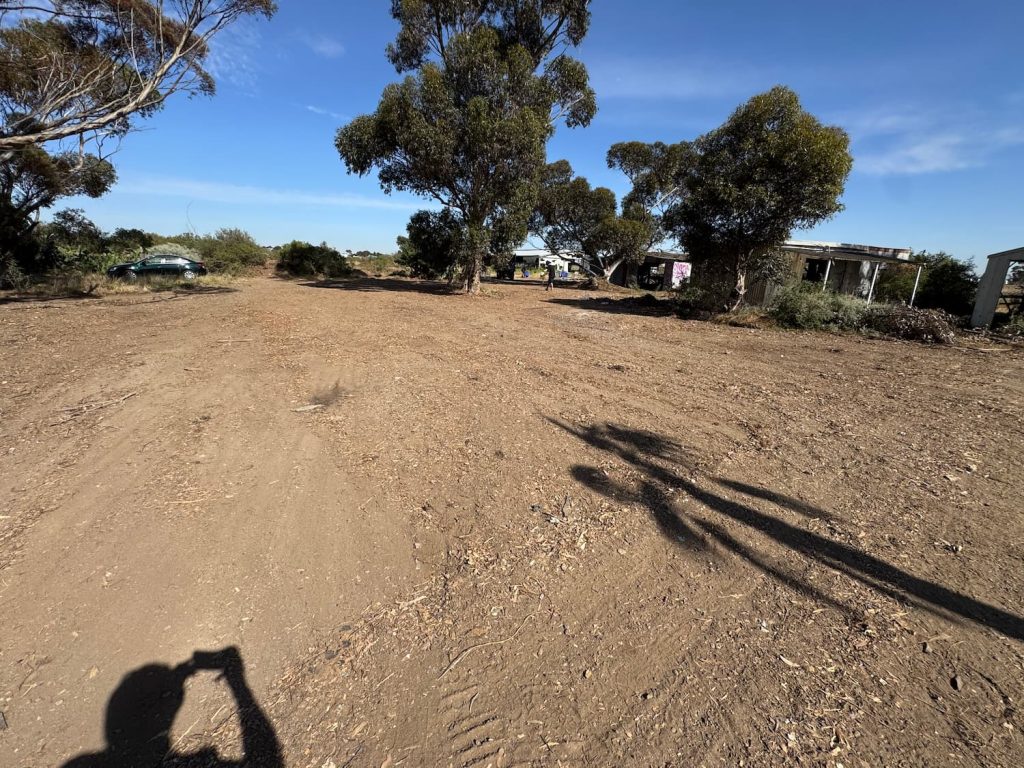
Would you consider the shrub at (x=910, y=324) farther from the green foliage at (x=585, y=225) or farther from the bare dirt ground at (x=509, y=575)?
the green foliage at (x=585, y=225)

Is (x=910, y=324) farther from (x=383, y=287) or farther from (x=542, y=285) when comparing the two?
(x=542, y=285)

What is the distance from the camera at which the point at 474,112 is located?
17500mm

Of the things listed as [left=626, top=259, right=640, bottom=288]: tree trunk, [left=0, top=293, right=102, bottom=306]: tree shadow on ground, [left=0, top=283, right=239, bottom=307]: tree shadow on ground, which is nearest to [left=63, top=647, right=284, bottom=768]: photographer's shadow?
[left=0, top=283, right=239, bottom=307]: tree shadow on ground

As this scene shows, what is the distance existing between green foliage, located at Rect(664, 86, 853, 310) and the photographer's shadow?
15.3m

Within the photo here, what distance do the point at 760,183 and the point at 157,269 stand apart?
26736mm

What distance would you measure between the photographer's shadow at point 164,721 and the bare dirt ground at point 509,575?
13mm

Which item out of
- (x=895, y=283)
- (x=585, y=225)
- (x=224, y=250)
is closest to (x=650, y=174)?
(x=585, y=225)

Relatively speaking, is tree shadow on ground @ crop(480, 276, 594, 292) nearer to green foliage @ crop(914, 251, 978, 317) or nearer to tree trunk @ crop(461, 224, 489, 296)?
tree trunk @ crop(461, 224, 489, 296)

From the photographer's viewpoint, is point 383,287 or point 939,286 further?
point 383,287

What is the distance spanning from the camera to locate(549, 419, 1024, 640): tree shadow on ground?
2.52 m

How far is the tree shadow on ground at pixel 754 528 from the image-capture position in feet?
8.26

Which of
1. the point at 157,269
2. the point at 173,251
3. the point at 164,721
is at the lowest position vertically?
the point at 164,721

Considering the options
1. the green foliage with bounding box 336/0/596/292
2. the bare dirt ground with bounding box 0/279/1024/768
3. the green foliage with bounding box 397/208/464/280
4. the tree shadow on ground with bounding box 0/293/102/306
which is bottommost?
the bare dirt ground with bounding box 0/279/1024/768

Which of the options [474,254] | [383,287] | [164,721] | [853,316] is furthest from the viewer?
[383,287]
